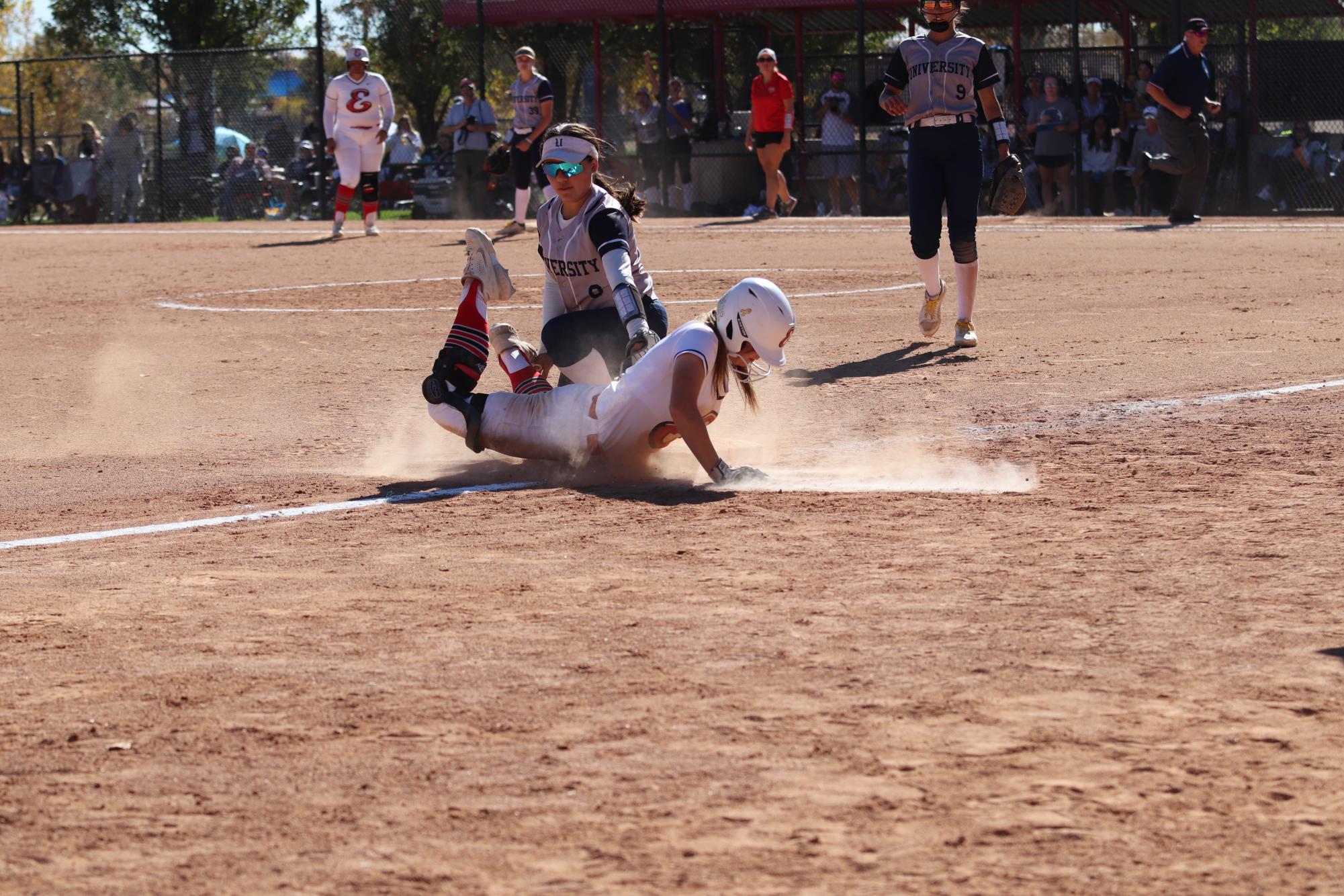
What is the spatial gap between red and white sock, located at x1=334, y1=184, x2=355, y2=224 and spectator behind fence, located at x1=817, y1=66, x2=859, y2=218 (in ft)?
25.0

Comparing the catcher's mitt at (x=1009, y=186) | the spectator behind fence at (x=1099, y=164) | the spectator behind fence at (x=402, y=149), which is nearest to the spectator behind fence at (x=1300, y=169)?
the spectator behind fence at (x=1099, y=164)

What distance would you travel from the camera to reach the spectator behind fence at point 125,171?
97.7 feet

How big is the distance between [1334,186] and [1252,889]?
22.3 meters

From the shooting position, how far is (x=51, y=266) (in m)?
19.3

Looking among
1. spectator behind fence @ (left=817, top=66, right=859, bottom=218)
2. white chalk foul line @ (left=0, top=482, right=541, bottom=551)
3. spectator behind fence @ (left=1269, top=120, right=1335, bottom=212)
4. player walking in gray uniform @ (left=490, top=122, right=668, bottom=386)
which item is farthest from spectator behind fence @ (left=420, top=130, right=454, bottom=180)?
white chalk foul line @ (left=0, top=482, right=541, bottom=551)

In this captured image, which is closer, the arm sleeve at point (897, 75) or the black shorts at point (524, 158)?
the arm sleeve at point (897, 75)

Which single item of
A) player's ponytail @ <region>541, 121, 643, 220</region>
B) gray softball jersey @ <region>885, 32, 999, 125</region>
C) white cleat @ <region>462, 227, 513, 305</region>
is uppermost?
gray softball jersey @ <region>885, 32, 999, 125</region>

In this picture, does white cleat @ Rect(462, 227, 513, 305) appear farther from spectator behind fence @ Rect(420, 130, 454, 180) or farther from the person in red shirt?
spectator behind fence @ Rect(420, 130, 454, 180)

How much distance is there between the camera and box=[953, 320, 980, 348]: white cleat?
11.1 m

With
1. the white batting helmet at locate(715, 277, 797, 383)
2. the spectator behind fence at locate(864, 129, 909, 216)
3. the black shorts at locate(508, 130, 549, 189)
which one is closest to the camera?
the white batting helmet at locate(715, 277, 797, 383)

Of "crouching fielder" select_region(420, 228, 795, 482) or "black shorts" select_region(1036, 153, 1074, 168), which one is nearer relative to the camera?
"crouching fielder" select_region(420, 228, 795, 482)

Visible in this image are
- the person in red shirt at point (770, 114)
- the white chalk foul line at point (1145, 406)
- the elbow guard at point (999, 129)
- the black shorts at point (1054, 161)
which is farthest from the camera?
the black shorts at point (1054, 161)

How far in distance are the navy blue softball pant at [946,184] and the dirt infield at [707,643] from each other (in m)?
1.13

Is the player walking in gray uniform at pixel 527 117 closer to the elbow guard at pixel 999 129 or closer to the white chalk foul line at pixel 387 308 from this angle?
the white chalk foul line at pixel 387 308
